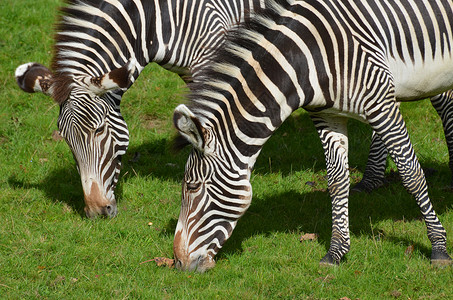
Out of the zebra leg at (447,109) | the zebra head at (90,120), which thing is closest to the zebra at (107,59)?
the zebra head at (90,120)

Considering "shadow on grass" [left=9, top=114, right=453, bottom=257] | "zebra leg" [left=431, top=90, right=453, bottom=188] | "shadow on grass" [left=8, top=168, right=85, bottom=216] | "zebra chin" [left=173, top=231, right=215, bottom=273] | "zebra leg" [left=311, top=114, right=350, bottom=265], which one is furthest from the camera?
"zebra leg" [left=431, top=90, right=453, bottom=188]

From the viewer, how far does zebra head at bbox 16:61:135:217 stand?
690cm

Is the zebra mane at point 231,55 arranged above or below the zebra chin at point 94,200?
above

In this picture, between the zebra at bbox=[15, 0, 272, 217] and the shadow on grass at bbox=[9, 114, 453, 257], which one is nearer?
the zebra at bbox=[15, 0, 272, 217]

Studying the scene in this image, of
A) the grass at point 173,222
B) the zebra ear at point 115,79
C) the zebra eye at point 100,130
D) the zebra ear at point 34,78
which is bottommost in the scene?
the grass at point 173,222

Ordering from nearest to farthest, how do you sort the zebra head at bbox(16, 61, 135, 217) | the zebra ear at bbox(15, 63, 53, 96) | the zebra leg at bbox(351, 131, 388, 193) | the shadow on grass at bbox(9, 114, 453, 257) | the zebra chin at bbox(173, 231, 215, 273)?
Answer: the zebra chin at bbox(173, 231, 215, 273) → the zebra head at bbox(16, 61, 135, 217) → the zebra ear at bbox(15, 63, 53, 96) → the shadow on grass at bbox(9, 114, 453, 257) → the zebra leg at bbox(351, 131, 388, 193)

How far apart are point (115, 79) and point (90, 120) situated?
0.59 m

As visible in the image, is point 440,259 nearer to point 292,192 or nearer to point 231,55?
point 292,192

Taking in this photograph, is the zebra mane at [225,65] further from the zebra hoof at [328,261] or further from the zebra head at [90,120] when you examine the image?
the zebra hoof at [328,261]

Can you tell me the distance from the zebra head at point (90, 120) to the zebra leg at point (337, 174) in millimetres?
2444

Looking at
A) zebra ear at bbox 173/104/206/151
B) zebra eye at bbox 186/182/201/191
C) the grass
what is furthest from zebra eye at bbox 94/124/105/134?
zebra ear at bbox 173/104/206/151

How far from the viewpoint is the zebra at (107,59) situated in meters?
6.95

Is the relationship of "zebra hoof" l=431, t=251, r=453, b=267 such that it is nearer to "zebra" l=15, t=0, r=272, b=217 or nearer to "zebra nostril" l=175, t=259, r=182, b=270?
"zebra nostril" l=175, t=259, r=182, b=270

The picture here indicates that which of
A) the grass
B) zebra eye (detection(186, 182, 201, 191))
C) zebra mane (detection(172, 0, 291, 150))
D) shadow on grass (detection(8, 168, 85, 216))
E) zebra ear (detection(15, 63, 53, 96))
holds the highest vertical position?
zebra mane (detection(172, 0, 291, 150))
